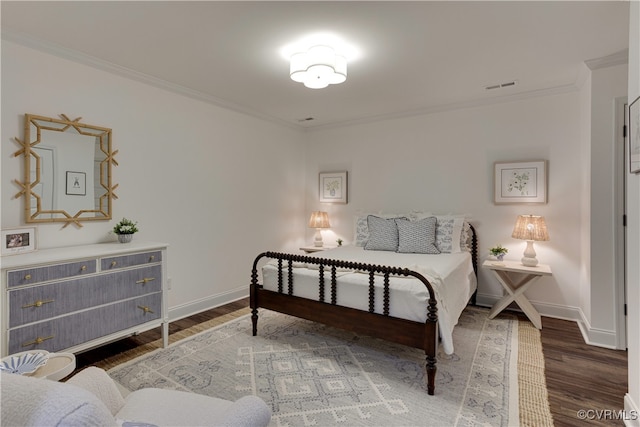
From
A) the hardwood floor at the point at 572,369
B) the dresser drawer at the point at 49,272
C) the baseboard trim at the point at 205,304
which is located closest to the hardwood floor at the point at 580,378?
the hardwood floor at the point at 572,369

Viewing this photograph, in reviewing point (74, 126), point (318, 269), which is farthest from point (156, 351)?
point (74, 126)

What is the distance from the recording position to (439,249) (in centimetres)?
359

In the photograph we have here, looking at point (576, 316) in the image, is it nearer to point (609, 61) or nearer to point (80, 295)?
point (609, 61)

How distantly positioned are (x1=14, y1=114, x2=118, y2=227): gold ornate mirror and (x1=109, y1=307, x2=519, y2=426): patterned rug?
135cm

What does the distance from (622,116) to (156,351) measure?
4447 millimetres

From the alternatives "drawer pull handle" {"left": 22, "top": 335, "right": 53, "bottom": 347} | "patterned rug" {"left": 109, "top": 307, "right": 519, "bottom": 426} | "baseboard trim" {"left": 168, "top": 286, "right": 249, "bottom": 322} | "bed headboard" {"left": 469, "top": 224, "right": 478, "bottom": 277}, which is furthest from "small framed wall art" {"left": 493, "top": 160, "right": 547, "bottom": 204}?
"drawer pull handle" {"left": 22, "top": 335, "right": 53, "bottom": 347}

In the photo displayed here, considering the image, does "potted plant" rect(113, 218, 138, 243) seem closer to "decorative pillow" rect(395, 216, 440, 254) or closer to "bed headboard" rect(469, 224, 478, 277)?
"decorative pillow" rect(395, 216, 440, 254)

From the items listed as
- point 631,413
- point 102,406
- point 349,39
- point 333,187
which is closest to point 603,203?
point 631,413

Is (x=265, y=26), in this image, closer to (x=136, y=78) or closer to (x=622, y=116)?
(x=136, y=78)

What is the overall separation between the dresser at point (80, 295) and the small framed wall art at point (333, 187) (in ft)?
8.98

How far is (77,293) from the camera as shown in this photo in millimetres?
2250

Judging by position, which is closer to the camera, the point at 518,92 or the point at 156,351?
the point at 156,351

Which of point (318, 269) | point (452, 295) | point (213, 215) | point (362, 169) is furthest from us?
point (362, 169)

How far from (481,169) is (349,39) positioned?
2.41 m
